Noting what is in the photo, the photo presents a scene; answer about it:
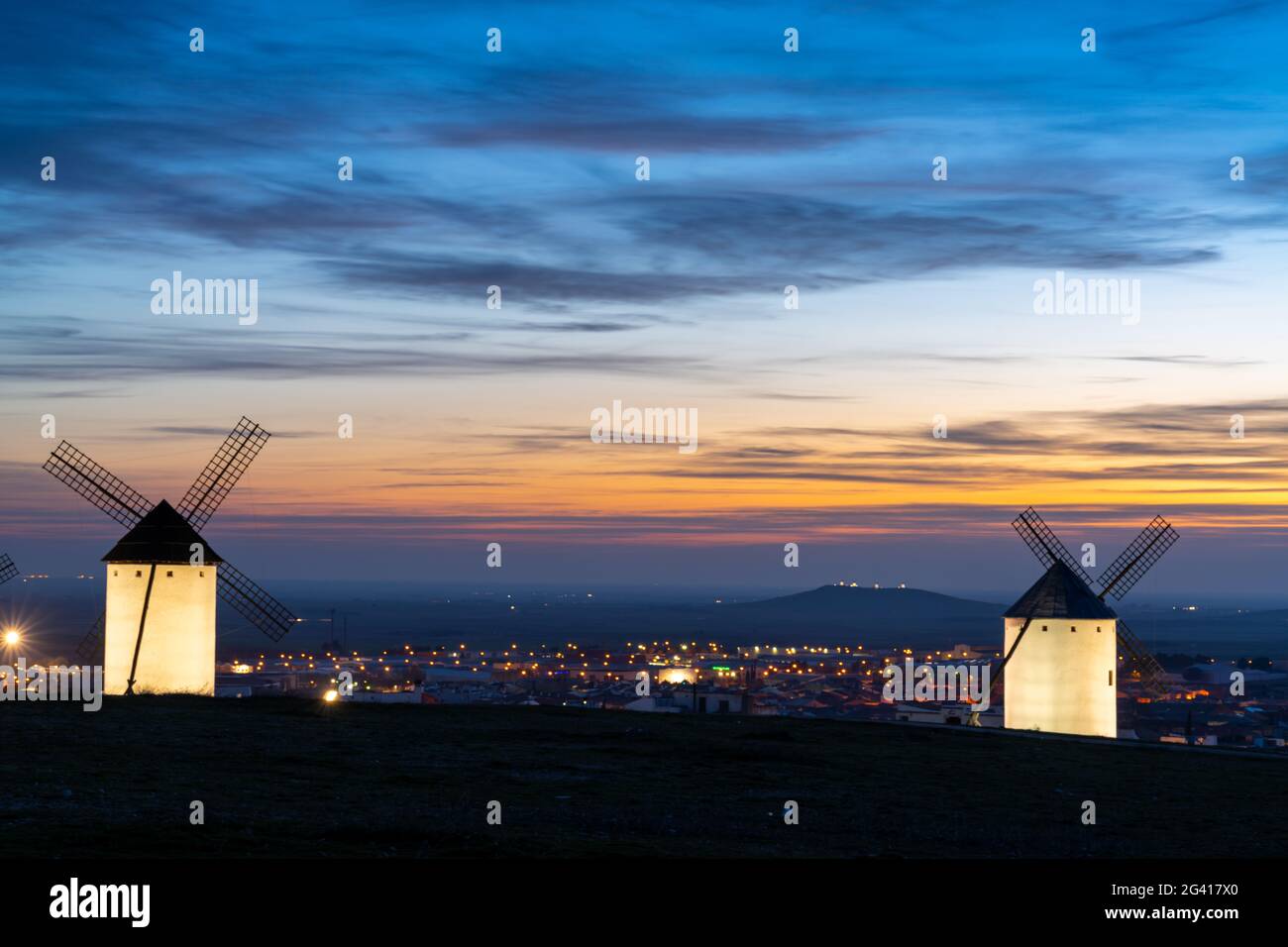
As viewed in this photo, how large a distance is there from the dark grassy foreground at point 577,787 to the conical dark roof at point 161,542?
6.42 metres

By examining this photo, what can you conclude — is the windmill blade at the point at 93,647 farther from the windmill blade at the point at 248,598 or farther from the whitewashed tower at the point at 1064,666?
the whitewashed tower at the point at 1064,666

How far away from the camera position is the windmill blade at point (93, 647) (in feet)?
152

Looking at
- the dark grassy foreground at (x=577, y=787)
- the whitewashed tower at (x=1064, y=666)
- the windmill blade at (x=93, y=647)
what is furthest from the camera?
the whitewashed tower at (x=1064, y=666)

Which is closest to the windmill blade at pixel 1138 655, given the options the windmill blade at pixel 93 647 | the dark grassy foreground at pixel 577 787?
the dark grassy foreground at pixel 577 787

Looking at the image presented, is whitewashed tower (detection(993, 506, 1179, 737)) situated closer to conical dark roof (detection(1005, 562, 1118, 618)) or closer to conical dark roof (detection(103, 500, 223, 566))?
conical dark roof (detection(1005, 562, 1118, 618))

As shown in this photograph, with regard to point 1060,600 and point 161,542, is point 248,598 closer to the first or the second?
point 161,542

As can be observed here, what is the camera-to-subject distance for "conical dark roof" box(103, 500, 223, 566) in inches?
1700

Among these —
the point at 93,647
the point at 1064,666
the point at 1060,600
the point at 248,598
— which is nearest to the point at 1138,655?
the point at 1060,600

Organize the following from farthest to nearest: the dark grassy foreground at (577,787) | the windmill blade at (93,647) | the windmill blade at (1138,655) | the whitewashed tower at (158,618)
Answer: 1. the windmill blade at (1138,655)
2. the windmill blade at (93,647)
3. the whitewashed tower at (158,618)
4. the dark grassy foreground at (577,787)

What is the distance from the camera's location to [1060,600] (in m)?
50.5

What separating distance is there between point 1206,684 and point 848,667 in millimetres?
38629

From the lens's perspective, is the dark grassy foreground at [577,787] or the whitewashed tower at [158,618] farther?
the whitewashed tower at [158,618]

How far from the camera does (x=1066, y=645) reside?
49.9m
